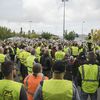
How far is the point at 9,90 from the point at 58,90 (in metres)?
0.74

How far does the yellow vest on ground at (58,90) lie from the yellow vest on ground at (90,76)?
11.2ft

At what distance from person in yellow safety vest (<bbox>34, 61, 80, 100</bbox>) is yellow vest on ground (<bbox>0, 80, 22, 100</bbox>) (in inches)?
15.0

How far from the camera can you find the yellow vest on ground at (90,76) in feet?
30.9

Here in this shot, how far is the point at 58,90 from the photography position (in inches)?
237

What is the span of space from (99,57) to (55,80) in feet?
35.7

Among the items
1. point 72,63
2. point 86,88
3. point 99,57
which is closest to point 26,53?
point 99,57

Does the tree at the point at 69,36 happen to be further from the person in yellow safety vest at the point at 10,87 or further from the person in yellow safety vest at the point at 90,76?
the person in yellow safety vest at the point at 10,87

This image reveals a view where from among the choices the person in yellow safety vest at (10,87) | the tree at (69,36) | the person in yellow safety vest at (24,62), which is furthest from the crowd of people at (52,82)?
the tree at (69,36)

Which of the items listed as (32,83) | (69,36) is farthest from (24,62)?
(69,36)

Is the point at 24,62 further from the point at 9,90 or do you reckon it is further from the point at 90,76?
the point at 9,90

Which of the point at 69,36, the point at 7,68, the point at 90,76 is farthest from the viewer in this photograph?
the point at 69,36

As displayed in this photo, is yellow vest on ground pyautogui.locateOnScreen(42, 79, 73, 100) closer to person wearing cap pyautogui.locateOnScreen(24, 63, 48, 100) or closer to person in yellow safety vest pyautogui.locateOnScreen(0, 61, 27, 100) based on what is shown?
person in yellow safety vest pyautogui.locateOnScreen(0, 61, 27, 100)

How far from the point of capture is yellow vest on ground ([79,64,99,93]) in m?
9.41

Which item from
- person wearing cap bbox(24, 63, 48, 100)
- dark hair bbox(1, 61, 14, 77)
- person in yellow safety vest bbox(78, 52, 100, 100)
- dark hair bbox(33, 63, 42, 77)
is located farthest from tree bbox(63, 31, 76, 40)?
dark hair bbox(1, 61, 14, 77)
